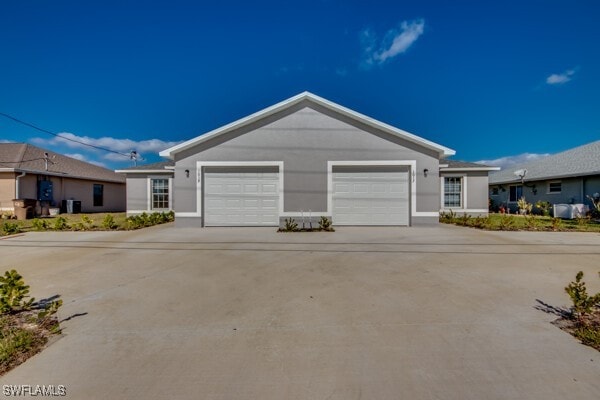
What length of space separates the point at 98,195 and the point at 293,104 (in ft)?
64.2

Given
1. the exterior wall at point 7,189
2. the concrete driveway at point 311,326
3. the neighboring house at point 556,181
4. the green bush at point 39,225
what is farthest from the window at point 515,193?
the exterior wall at point 7,189

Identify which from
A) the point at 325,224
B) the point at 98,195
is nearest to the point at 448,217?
the point at 325,224

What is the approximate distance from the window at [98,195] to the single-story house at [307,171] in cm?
1506

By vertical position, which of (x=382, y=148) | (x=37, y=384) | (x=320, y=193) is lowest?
(x=37, y=384)

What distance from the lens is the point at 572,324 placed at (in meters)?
3.16

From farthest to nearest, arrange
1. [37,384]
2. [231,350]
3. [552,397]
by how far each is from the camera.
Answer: [231,350] < [37,384] < [552,397]

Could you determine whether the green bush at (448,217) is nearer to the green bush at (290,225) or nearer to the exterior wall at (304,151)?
the exterior wall at (304,151)

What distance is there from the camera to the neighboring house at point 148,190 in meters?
15.7

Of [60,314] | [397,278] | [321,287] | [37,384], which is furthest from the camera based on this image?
[397,278]

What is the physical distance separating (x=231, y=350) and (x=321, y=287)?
2.01 meters

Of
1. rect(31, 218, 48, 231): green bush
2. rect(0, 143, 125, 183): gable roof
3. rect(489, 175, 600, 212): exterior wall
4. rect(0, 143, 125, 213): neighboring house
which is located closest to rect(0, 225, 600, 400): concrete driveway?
rect(31, 218, 48, 231): green bush

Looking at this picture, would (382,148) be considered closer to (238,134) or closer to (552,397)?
(238,134)

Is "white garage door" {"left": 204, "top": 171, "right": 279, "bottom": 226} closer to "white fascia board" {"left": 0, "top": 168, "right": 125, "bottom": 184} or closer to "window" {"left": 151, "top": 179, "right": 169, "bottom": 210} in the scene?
"window" {"left": 151, "top": 179, "right": 169, "bottom": 210}

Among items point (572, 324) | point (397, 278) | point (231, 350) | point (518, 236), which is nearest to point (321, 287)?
point (397, 278)
